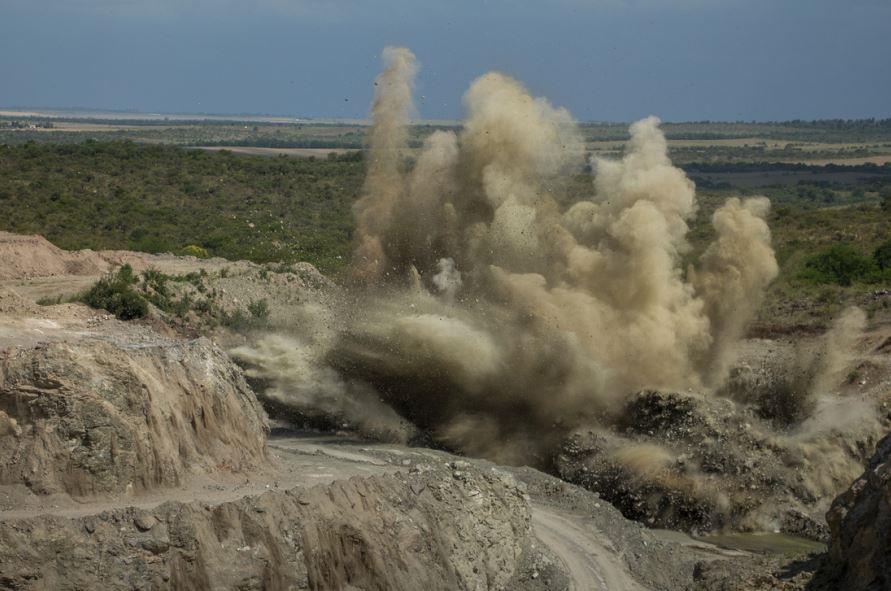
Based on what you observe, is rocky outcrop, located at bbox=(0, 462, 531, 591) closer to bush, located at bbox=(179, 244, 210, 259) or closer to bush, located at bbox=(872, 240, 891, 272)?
bush, located at bbox=(872, 240, 891, 272)

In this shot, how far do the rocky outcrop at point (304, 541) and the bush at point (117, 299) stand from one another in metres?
23.3

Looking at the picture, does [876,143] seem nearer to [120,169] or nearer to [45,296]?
[120,169]

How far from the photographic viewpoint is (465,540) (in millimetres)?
25344

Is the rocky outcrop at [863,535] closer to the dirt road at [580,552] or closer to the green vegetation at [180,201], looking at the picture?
the dirt road at [580,552]

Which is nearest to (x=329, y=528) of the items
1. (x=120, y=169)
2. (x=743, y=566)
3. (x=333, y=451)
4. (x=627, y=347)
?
(x=743, y=566)

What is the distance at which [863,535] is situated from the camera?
22.2 meters

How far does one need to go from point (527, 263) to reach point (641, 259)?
3253 mm

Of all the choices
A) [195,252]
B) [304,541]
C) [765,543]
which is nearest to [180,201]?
[195,252]

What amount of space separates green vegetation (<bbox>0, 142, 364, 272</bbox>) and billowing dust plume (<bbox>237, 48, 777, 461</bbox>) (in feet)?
76.0

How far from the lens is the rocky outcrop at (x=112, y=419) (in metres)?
23.7

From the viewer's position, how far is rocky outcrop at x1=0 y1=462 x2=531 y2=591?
69.8 ft

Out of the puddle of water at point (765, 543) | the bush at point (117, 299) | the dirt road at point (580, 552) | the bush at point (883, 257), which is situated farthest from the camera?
the bush at point (883, 257)

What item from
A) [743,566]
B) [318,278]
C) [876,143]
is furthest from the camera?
[876,143]

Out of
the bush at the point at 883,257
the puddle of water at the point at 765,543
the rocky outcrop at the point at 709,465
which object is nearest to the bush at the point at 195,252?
the bush at the point at 883,257
